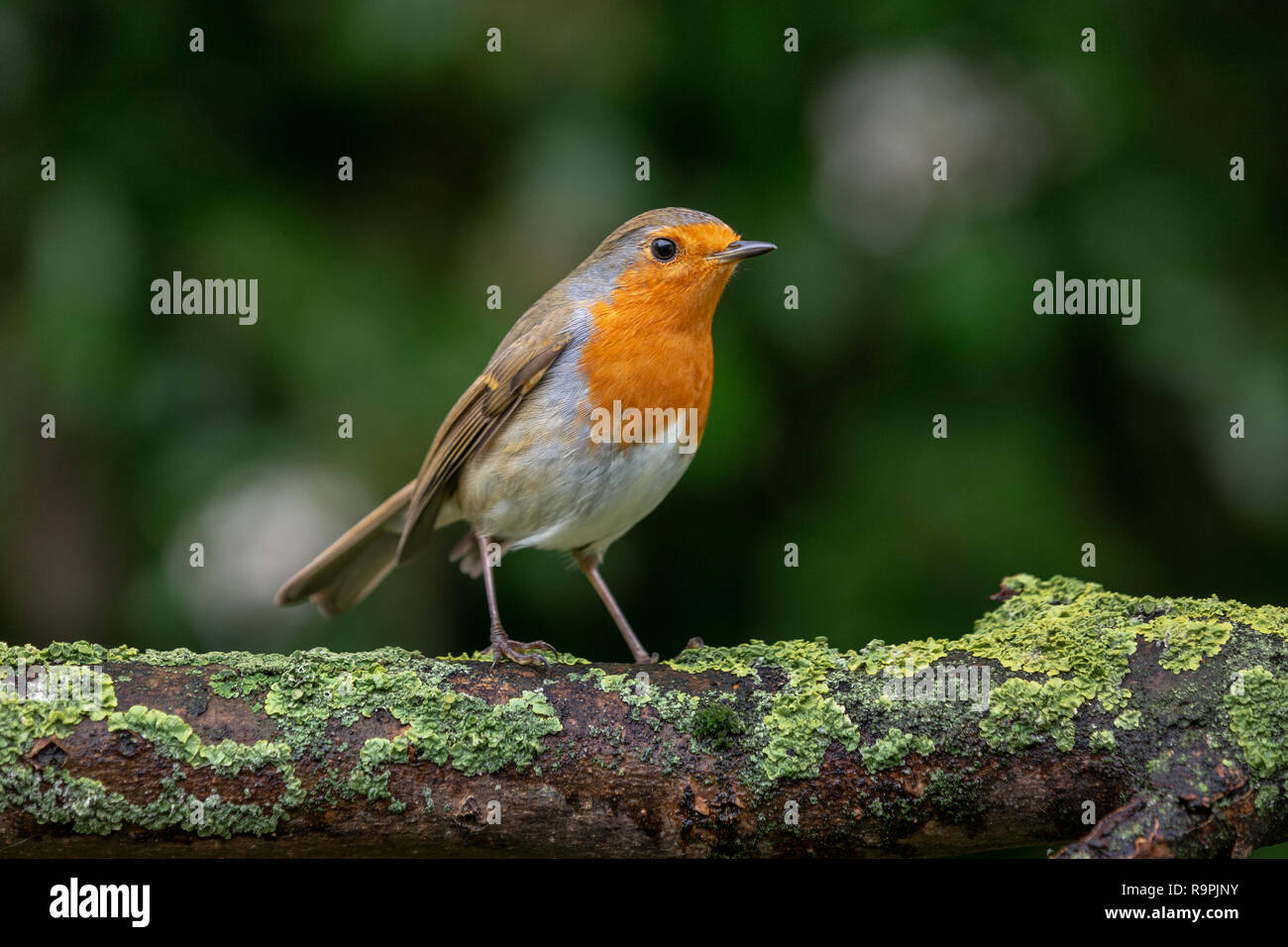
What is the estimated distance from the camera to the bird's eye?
363 cm

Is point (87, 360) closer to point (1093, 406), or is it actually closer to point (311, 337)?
point (311, 337)

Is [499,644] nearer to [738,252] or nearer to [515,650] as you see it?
[515,650]

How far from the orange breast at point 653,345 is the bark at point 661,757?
3.45 ft

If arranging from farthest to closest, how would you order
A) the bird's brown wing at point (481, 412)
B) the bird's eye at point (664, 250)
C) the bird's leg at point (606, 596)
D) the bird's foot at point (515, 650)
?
the bird's leg at point (606, 596) → the bird's eye at point (664, 250) → the bird's brown wing at point (481, 412) → the bird's foot at point (515, 650)

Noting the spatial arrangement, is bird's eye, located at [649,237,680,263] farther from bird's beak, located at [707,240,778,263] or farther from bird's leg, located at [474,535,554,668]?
bird's leg, located at [474,535,554,668]

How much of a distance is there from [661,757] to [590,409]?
1172 mm

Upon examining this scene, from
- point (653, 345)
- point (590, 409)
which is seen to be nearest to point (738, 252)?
point (653, 345)

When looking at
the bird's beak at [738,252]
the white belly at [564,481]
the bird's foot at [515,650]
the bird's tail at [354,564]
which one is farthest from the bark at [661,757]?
the bird's beak at [738,252]

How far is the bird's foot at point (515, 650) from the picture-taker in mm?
2875

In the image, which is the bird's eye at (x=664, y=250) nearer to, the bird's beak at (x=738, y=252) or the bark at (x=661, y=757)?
the bird's beak at (x=738, y=252)

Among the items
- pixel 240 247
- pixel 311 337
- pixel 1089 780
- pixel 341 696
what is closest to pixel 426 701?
pixel 341 696

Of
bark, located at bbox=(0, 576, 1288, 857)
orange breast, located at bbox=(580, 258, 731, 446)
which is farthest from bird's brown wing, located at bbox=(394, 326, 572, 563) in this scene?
bark, located at bbox=(0, 576, 1288, 857)

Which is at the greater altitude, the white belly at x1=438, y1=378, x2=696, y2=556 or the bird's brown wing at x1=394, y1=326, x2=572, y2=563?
the bird's brown wing at x1=394, y1=326, x2=572, y2=563

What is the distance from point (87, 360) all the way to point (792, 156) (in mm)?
2284
